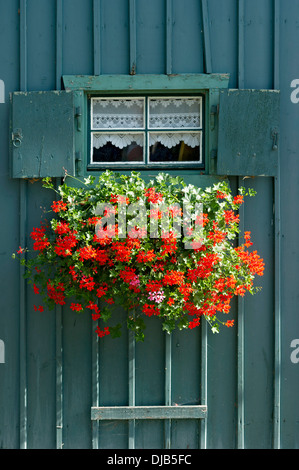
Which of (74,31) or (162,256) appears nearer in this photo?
(162,256)

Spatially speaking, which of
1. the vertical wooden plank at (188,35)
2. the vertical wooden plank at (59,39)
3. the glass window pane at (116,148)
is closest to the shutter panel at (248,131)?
the vertical wooden plank at (188,35)

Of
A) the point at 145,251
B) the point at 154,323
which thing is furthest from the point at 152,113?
the point at 154,323

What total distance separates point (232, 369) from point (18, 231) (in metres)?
1.98

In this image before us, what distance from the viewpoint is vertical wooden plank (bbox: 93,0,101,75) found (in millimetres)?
3635

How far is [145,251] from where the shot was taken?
3.16 metres

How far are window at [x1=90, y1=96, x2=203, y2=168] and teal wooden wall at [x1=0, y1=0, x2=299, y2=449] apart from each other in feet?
0.84

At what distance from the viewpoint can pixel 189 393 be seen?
366 cm

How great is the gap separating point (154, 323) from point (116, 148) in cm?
141

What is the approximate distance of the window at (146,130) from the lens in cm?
375

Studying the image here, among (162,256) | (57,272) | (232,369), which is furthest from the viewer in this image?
(232,369)

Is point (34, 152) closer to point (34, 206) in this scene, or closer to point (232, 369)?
point (34, 206)

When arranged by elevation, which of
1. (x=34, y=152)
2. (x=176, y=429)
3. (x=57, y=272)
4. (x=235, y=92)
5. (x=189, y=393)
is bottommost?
(x=176, y=429)

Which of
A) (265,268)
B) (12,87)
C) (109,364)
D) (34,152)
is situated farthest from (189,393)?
(12,87)

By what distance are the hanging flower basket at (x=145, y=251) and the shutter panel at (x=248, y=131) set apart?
0.27 metres
